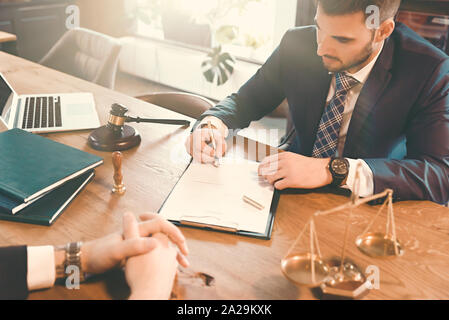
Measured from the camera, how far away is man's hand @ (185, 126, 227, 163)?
1363mm

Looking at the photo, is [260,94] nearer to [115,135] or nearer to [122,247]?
[115,135]

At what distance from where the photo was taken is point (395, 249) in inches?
32.9

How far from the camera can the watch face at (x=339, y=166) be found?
4.04ft

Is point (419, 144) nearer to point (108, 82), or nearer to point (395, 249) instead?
point (395, 249)

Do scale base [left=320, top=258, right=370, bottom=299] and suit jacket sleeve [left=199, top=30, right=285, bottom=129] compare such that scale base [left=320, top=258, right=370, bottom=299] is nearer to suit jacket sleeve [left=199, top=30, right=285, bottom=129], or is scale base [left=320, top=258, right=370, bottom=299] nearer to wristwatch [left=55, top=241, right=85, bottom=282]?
wristwatch [left=55, top=241, right=85, bottom=282]

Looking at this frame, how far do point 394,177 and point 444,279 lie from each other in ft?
1.22

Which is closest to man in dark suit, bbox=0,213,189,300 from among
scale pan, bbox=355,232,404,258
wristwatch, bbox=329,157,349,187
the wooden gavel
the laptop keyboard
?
the wooden gavel

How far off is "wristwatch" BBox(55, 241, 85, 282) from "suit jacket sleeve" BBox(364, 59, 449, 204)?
2.79ft

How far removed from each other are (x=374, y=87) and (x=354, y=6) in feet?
1.03

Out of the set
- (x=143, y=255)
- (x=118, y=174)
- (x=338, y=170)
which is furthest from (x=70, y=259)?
(x=338, y=170)

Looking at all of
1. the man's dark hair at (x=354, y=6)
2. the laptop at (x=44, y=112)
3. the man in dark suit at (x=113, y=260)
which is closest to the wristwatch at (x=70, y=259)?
the man in dark suit at (x=113, y=260)

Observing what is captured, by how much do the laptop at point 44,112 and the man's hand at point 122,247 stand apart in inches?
30.5

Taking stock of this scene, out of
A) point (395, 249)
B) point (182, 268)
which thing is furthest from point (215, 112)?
point (395, 249)

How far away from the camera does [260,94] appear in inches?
72.1
